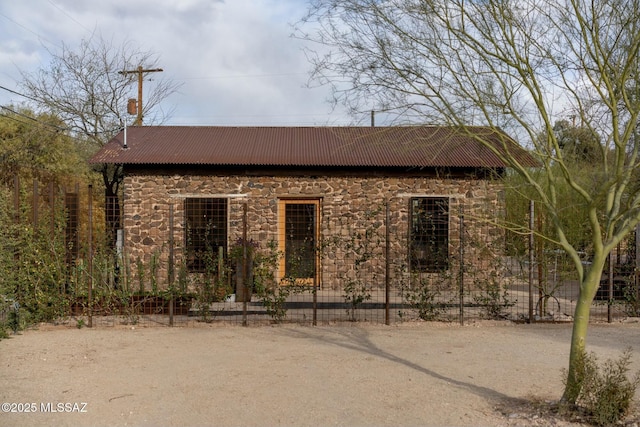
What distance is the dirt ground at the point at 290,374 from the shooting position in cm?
476

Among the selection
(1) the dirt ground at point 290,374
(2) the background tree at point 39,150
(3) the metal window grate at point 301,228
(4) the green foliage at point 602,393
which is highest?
(2) the background tree at point 39,150

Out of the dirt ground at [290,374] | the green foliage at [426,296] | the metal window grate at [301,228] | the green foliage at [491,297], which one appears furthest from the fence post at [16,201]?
the green foliage at [491,297]

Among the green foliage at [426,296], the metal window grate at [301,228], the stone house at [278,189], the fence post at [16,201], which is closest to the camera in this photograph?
the fence post at [16,201]

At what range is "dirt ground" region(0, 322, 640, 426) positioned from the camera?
476 cm

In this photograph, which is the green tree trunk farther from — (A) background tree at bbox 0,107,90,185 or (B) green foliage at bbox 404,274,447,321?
(A) background tree at bbox 0,107,90,185

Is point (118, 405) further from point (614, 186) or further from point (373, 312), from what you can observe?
point (373, 312)

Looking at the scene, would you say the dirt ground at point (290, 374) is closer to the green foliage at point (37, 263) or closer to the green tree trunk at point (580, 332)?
the green tree trunk at point (580, 332)

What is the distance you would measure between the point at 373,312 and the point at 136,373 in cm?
477

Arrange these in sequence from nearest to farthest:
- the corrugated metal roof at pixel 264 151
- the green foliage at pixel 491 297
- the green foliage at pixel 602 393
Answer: the green foliage at pixel 602 393, the green foliage at pixel 491 297, the corrugated metal roof at pixel 264 151

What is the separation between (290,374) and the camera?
6.00 m

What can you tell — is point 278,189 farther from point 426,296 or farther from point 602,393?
point 602,393

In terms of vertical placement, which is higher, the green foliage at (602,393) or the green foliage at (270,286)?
the green foliage at (270,286)

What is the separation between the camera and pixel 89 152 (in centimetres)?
2450

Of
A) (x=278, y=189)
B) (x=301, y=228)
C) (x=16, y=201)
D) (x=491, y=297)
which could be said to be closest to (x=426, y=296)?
(x=491, y=297)
